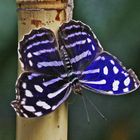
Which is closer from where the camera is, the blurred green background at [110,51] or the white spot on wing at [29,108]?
the white spot on wing at [29,108]

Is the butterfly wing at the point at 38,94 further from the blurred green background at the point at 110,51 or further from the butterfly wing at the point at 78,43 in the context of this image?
the blurred green background at the point at 110,51

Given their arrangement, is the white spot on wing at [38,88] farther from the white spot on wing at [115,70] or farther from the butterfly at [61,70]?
the white spot on wing at [115,70]

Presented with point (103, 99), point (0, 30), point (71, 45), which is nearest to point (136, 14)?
point (103, 99)

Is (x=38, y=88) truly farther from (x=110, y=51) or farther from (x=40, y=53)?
Answer: (x=110, y=51)

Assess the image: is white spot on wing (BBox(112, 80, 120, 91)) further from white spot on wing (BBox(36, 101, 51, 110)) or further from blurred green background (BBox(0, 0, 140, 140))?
blurred green background (BBox(0, 0, 140, 140))

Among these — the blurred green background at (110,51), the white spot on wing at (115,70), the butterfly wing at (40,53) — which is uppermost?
the butterfly wing at (40,53)

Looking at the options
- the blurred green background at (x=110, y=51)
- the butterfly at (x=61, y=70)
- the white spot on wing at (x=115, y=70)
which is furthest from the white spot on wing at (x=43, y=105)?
the blurred green background at (x=110, y=51)

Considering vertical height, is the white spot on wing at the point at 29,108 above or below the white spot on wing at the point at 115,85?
below
